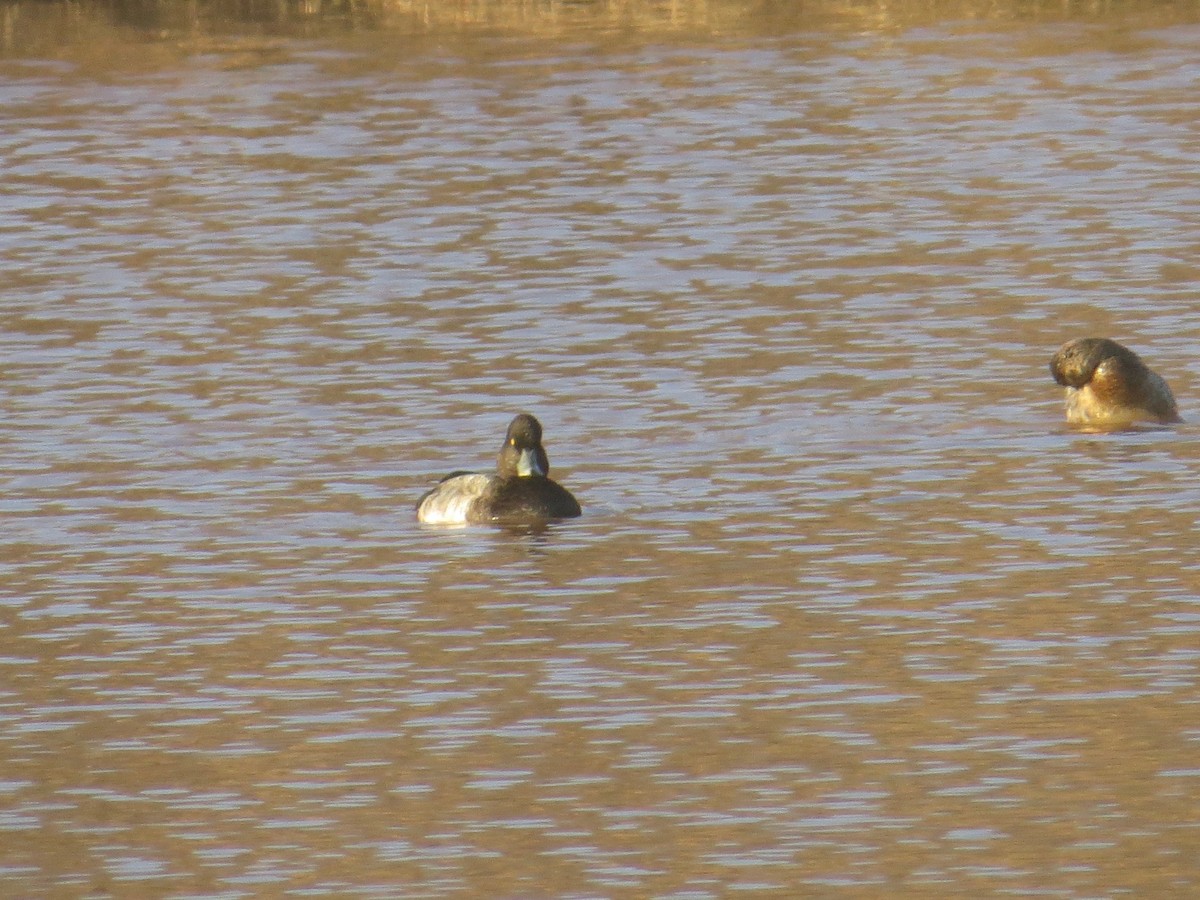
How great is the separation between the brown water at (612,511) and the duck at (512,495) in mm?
176

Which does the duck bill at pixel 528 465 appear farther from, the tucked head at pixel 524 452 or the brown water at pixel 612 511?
the brown water at pixel 612 511

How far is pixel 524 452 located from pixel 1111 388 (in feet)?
12.2

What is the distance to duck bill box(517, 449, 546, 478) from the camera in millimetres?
15195

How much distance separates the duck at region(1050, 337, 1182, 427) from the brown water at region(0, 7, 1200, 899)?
0.65ft

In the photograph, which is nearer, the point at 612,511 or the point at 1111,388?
the point at 612,511

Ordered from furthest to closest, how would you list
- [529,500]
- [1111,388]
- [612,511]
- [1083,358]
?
[1083,358], [1111,388], [612,511], [529,500]

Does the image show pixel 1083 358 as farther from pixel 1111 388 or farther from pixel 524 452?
pixel 524 452

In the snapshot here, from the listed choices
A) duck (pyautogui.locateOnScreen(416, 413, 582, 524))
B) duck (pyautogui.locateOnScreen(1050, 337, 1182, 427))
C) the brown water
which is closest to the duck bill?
duck (pyautogui.locateOnScreen(416, 413, 582, 524))

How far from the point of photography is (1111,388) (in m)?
17.0

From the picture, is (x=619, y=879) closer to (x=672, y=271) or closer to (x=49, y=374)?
(x=49, y=374)

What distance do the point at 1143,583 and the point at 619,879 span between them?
14.8ft

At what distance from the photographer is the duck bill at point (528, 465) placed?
15.2 m

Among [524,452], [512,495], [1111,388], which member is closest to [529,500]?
[512,495]

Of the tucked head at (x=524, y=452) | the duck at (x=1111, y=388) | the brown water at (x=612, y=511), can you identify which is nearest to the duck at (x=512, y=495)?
the tucked head at (x=524, y=452)
